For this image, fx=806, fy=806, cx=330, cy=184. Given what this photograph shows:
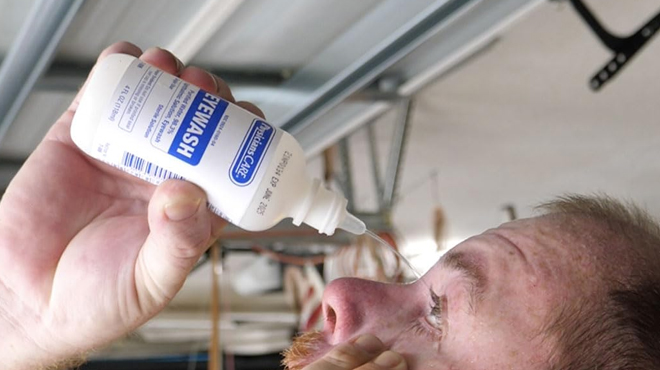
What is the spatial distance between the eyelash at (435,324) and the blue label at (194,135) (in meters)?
0.32

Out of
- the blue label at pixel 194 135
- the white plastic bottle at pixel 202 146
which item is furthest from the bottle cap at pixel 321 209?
the blue label at pixel 194 135

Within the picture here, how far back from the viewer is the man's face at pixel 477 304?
0.81m

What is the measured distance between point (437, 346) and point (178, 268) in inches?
11.4

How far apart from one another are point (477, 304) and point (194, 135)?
343 millimetres

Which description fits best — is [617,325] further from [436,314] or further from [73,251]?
[73,251]

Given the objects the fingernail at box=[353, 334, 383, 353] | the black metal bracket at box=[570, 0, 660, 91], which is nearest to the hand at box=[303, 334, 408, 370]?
the fingernail at box=[353, 334, 383, 353]

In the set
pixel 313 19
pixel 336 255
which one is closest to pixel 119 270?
pixel 313 19

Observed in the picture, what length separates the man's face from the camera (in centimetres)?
81

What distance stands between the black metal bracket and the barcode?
139 centimetres

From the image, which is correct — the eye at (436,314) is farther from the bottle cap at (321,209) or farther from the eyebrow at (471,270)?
the bottle cap at (321,209)

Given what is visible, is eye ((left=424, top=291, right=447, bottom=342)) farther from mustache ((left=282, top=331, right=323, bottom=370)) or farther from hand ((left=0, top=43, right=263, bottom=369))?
hand ((left=0, top=43, right=263, bottom=369))

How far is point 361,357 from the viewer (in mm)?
771

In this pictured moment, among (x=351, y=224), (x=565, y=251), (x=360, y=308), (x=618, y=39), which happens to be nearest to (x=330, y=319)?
(x=360, y=308)

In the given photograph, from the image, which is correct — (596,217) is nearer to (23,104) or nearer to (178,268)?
(178,268)
